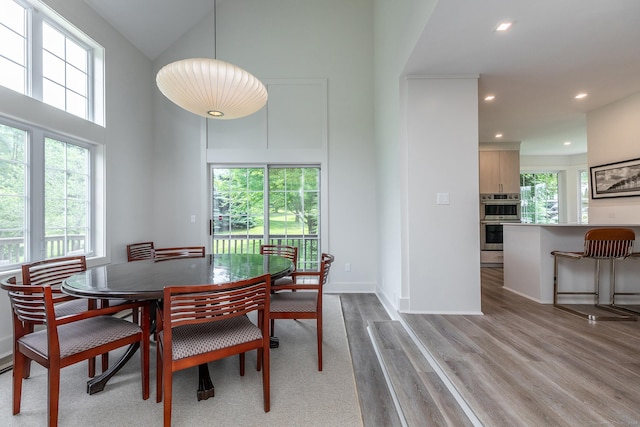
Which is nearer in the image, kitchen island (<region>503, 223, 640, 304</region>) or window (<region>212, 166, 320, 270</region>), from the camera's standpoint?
kitchen island (<region>503, 223, 640, 304</region>)

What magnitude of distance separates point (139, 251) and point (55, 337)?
264cm

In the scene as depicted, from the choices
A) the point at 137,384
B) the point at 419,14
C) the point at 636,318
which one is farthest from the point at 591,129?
the point at 137,384

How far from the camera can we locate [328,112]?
13.2 ft

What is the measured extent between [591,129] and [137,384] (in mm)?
6215

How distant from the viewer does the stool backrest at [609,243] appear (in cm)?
270

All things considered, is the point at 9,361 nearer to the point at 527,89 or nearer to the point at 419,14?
the point at 419,14

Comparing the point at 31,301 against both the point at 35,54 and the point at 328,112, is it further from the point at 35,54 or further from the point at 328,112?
the point at 328,112

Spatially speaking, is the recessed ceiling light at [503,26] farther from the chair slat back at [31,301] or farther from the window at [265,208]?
the chair slat back at [31,301]

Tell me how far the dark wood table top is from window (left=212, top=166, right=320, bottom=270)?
1.56 m

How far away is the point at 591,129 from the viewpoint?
13.4 ft

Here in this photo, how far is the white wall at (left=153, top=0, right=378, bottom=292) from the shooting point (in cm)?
404

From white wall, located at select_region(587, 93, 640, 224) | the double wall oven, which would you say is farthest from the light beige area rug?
the double wall oven

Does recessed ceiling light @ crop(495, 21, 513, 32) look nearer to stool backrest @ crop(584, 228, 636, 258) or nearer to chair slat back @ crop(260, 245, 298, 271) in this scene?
stool backrest @ crop(584, 228, 636, 258)

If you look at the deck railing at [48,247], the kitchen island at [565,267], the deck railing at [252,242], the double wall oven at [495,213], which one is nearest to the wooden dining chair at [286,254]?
the deck railing at [252,242]
